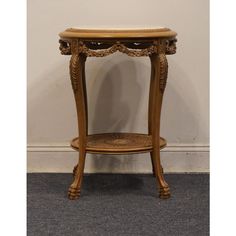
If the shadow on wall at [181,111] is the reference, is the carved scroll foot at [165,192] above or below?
below

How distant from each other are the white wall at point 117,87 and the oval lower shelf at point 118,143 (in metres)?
0.18

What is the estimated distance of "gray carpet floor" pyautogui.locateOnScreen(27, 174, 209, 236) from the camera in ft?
6.42

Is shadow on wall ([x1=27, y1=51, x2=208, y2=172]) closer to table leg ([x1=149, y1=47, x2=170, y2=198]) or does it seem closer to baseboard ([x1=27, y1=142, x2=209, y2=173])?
baseboard ([x1=27, y1=142, x2=209, y2=173])

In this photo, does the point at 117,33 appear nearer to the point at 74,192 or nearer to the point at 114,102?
the point at 114,102

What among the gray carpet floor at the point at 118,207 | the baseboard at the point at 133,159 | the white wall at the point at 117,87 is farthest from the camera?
the baseboard at the point at 133,159

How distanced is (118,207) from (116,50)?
723 millimetres

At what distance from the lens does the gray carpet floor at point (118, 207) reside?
6.42ft

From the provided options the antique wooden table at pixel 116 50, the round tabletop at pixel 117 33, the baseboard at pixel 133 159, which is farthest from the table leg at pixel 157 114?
the baseboard at pixel 133 159

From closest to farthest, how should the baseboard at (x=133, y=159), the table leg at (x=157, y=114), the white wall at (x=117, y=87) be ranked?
the table leg at (x=157, y=114)
the white wall at (x=117, y=87)
the baseboard at (x=133, y=159)

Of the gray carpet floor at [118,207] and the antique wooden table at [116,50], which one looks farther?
the antique wooden table at [116,50]

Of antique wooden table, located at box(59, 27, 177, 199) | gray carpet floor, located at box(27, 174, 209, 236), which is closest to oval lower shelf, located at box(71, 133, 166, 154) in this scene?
antique wooden table, located at box(59, 27, 177, 199)

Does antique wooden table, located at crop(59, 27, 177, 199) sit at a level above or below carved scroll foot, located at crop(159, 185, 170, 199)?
above

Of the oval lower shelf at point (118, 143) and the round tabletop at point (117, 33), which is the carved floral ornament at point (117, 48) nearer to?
the round tabletop at point (117, 33)
